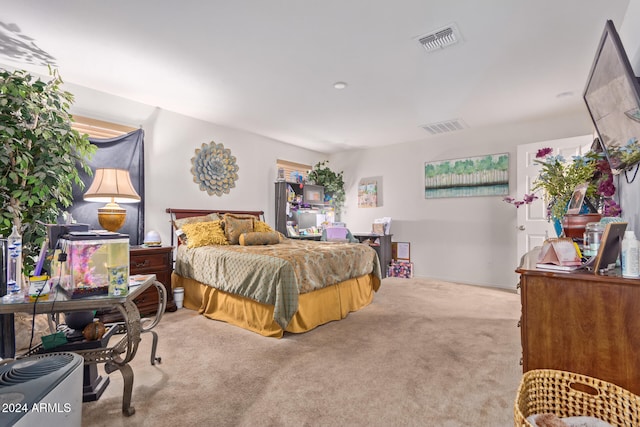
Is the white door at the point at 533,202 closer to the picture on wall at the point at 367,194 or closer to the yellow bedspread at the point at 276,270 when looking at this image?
the yellow bedspread at the point at 276,270

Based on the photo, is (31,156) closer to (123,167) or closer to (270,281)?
(123,167)

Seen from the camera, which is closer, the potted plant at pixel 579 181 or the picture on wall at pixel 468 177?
the potted plant at pixel 579 181

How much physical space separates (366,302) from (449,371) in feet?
5.25

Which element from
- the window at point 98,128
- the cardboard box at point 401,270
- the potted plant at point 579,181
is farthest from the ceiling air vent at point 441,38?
the cardboard box at point 401,270

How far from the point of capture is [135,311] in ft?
5.32

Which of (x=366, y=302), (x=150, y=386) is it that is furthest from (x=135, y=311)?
(x=366, y=302)

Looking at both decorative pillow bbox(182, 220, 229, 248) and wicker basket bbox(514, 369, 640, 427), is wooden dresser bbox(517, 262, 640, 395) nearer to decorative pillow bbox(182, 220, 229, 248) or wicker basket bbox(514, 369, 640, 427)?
wicker basket bbox(514, 369, 640, 427)

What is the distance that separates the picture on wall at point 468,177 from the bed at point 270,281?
2236 millimetres

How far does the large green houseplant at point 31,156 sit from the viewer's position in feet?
6.55

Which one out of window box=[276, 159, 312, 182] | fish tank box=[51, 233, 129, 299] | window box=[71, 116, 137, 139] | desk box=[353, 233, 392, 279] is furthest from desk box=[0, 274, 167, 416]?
desk box=[353, 233, 392, 279]

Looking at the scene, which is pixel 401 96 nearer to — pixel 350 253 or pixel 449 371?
pixel 350 253

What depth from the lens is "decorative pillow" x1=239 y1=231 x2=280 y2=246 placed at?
11.6ft

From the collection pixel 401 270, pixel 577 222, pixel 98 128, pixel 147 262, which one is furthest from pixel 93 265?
pixel 401 270

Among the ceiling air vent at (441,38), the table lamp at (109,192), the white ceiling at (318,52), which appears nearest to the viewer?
the white ceiling at (318,52)
